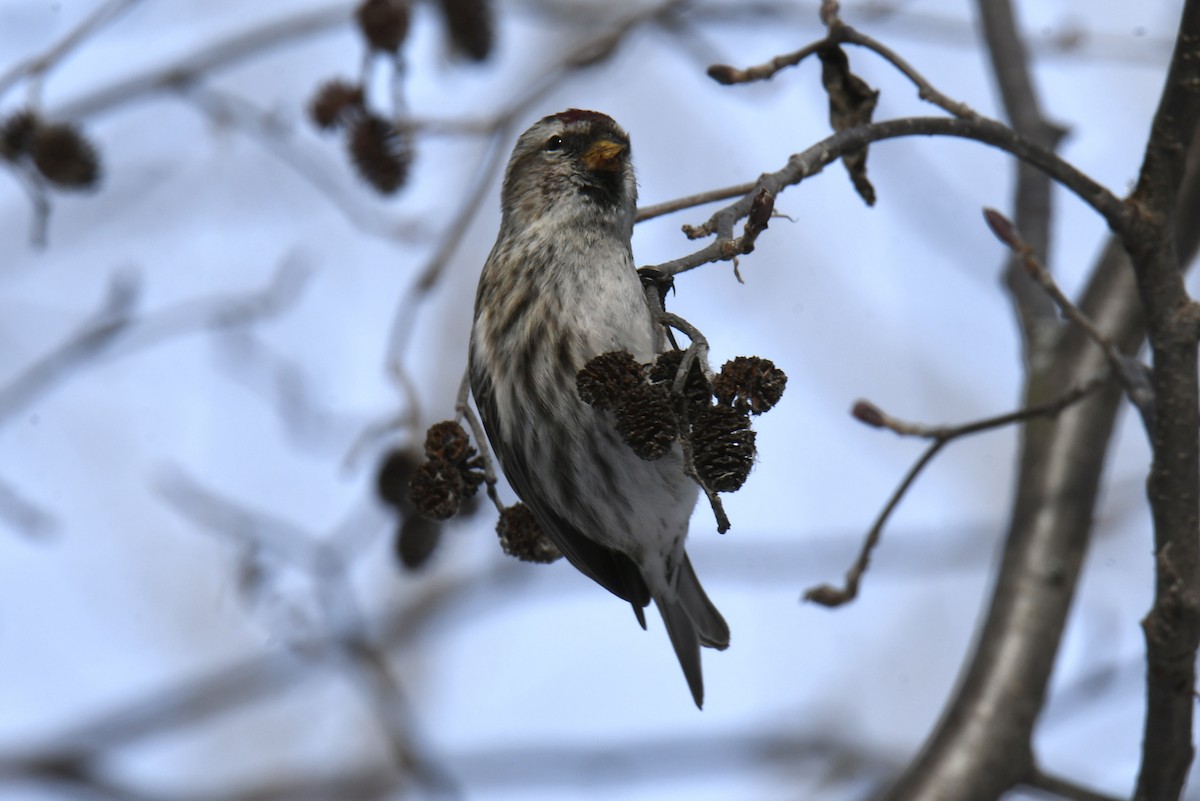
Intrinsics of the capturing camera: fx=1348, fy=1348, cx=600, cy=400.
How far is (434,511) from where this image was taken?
1.76 metres

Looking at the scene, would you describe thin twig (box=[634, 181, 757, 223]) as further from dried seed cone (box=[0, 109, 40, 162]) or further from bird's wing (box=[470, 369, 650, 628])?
dried seed cone (box=[0, 109, 40, 162])

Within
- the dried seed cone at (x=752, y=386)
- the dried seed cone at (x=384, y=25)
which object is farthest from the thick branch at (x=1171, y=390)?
the dried seed cone at (x=384, y=25)

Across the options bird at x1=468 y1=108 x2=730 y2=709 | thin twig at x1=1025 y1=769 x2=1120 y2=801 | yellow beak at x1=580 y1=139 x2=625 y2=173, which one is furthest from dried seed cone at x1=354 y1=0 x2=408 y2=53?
thin twig at x1=1025 y1=769 x2=1120 y2=801

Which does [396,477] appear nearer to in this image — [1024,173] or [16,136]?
[16,136]

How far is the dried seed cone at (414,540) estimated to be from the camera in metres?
2.52

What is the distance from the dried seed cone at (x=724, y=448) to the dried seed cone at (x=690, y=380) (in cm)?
2

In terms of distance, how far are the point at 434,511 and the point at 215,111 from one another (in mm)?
1916

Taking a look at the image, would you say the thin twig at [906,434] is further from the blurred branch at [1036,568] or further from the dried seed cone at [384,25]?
the dried seed cone at [384,25]

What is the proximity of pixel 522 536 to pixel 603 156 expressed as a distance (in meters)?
0.93

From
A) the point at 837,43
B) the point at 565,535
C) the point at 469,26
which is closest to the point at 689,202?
the point at 837,43

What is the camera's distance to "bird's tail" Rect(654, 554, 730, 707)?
107 inches

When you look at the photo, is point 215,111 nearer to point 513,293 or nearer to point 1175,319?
point 513,293

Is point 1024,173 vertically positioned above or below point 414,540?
above

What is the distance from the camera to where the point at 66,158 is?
10.3 ft
